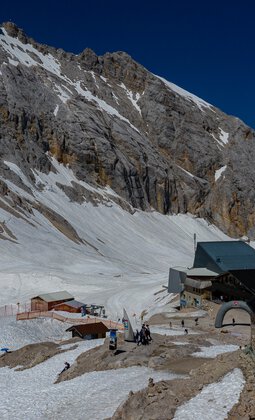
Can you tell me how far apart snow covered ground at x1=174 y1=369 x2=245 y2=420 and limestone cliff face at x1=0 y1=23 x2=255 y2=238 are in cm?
8715

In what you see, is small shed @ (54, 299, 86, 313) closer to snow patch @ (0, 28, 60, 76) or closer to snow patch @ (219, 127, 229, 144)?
snow patch @ (0, 28, 60, 76)

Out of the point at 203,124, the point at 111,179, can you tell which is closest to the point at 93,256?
the point at 111,179

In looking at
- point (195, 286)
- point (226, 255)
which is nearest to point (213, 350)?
point (195, 286)

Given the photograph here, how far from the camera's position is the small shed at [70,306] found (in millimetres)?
52188

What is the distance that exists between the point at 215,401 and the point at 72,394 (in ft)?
24.3

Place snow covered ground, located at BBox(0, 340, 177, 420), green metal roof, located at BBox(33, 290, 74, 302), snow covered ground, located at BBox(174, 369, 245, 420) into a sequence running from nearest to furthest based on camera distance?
snow covered ground, located at BBox(174, 369, 245, 420), snow covered ground, located at BBox(0, 340, 177, 420), green metal roof, located at BBox(33, 290, 74, 302)

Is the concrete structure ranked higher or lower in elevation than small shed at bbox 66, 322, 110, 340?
higher

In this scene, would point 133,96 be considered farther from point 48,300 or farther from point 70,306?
point 70,306

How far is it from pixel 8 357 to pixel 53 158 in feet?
342

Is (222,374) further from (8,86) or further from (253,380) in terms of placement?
(8,86)

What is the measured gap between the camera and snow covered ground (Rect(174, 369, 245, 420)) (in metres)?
13.6

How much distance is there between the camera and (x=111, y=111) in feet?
529

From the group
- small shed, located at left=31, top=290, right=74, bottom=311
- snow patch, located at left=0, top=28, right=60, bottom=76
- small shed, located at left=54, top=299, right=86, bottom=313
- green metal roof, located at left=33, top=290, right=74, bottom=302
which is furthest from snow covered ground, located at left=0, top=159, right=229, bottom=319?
snow patch, located at left=0, top=28, right=60, bottom=76

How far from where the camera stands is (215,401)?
566 inches
